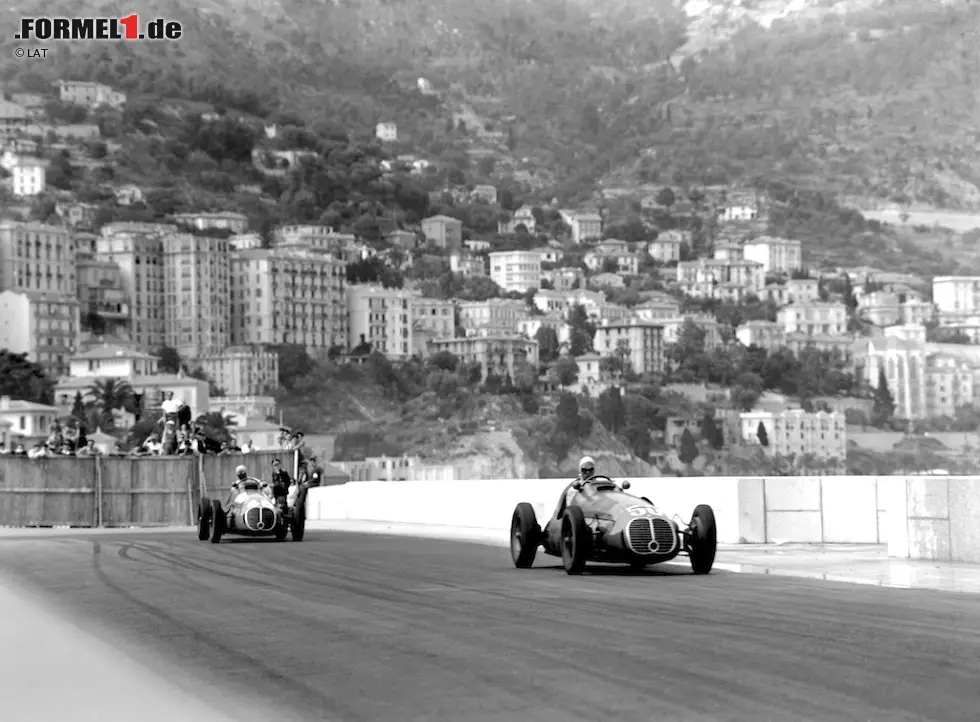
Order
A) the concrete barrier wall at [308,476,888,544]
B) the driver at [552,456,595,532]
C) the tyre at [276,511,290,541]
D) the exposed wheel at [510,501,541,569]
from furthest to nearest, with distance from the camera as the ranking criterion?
the tyre at [276,511,290,541] < the concrete barrier wall at [308,476,888,544] < the exposed wheel at [510,501,541,569] < the driver at [552,456,595,532]

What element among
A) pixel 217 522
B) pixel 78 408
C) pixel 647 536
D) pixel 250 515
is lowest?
pixel 217 522

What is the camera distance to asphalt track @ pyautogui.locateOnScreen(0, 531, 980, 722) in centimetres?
998

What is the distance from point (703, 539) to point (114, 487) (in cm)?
3423

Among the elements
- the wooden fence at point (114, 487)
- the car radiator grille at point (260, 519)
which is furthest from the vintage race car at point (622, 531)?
the wooden fence at point (114, 487)

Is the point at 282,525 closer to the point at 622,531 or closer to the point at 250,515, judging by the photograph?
the point at 250,515

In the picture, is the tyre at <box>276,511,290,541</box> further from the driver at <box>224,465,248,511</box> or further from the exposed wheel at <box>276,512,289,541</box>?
the driver at <box>224,465,248,511</box>

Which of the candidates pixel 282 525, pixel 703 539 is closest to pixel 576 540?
pixel 703 539

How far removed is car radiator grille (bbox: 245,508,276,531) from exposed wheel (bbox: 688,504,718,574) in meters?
11.9

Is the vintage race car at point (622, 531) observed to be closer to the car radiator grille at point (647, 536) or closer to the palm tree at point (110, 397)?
the car radiator grille at point (647, 536)

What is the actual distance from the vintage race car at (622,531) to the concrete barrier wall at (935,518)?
312 centimetres

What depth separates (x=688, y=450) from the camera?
19525cm

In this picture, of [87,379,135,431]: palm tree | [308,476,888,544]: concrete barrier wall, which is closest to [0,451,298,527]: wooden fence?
[308,476,888,544]: concrete barrier wall

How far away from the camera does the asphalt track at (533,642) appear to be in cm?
998

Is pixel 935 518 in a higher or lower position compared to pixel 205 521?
higher
